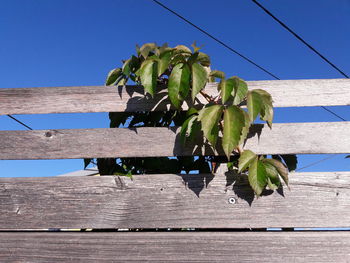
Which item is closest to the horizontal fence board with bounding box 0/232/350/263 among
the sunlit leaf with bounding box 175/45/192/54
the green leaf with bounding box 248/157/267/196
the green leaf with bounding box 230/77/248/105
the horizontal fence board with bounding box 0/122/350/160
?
the green leaf with bounding box 248/157/267/196

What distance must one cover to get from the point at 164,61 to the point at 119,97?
0.22 m

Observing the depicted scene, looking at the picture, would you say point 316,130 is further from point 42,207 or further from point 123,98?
point 42,207

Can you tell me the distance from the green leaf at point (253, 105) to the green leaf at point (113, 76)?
1.75ft

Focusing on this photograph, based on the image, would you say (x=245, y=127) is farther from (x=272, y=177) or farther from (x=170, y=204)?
(x=170, y=204)

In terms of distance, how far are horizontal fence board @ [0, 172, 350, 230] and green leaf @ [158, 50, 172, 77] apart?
1.14 feet

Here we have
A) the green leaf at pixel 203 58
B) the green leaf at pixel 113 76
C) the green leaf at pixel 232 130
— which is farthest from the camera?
the green leaf at pixel 113 76

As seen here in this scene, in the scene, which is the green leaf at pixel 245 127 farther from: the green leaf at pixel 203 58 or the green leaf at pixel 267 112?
the green leaf at pixel 203 58

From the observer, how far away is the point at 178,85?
110 cm

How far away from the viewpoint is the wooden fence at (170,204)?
3.39 ft

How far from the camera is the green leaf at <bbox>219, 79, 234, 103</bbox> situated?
1.05 metres

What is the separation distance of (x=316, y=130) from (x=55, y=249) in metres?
0.92

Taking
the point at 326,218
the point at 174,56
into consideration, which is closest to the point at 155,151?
the point at 174,56

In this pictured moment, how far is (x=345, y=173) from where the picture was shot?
1086mm

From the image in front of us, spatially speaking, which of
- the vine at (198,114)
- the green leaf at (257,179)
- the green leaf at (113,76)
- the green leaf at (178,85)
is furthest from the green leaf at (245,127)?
the green leaf at (113,76)
